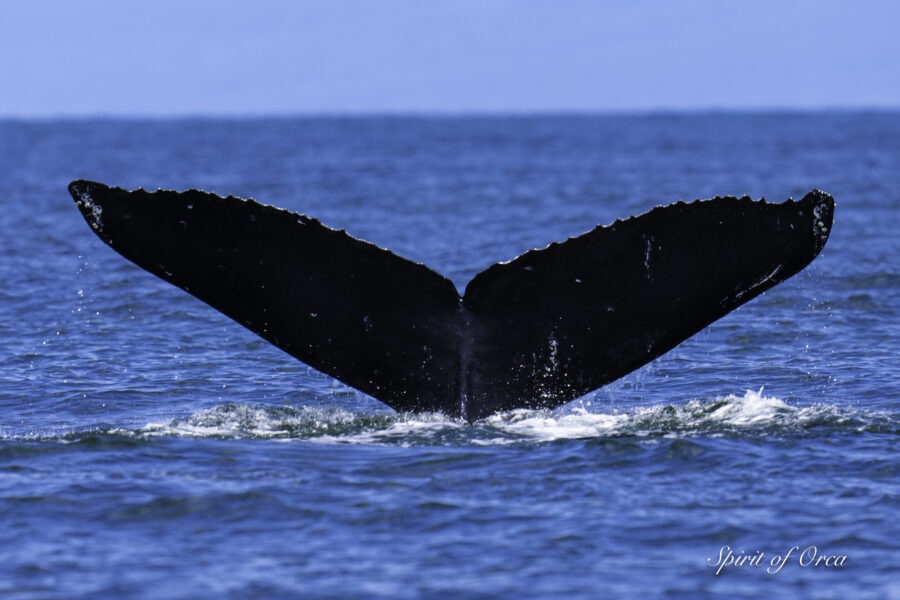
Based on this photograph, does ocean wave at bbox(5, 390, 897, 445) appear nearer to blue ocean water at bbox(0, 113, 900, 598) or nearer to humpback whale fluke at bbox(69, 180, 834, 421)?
blue ocean water at bbox(0, 113, 900, 598)

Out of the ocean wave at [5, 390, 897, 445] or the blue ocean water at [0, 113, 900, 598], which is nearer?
the blue ocean water at [0, 113, 900, 598]

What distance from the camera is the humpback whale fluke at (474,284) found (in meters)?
6.96

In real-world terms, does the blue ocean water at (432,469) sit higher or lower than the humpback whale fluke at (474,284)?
lower

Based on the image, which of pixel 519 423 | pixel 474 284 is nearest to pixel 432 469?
pixel 519 423

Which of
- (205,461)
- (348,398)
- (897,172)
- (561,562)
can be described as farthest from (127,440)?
(897,172)

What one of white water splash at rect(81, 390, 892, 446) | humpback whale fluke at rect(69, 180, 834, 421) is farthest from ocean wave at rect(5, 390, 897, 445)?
humpback whale fluke at rect(69, 180, 834, 421)

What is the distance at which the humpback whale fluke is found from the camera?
274 inches

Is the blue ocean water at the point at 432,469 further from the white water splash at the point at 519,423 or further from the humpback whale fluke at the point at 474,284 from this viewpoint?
the humpback whale fluke at the point at 474,284

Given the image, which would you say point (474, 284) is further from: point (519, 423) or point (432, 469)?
point (519, 423)

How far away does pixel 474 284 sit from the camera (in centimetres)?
730

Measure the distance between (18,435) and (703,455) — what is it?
13.0 feet

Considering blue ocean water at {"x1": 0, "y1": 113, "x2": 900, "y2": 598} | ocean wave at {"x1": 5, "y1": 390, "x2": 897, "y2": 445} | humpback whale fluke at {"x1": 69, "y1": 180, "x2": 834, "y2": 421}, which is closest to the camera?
blue ocean water at {"x1": 0, "y1": 113, "x2": 900, "y2": 598}

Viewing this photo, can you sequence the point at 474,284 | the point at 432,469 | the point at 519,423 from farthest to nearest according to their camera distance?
1. the point at 519,423
2. the point at 432,469
3. the point at 474,284

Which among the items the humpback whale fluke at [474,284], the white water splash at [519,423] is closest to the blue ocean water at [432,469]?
the white water splash at [519,423]
